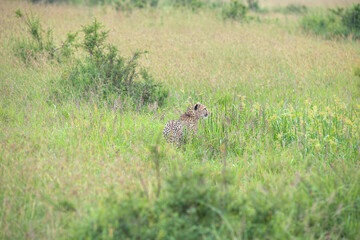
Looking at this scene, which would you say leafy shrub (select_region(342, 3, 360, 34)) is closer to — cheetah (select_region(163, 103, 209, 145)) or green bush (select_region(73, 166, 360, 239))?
cheetah (select_region(163, 103, 209, 145))

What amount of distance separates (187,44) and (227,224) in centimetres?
819

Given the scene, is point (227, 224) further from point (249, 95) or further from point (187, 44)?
point (187, 44)

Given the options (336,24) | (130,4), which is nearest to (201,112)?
(336,24)

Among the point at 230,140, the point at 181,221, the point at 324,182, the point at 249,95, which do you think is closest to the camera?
the point at 181,221

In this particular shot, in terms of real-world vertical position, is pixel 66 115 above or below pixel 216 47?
below

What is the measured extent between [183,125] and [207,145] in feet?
1.50

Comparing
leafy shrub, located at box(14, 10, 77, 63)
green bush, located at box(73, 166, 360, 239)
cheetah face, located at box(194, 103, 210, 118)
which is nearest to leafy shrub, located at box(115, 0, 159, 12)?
leafy shrub, located at box(14, 10, 77, 63)

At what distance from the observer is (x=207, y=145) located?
15.3ft

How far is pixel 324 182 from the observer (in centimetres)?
325

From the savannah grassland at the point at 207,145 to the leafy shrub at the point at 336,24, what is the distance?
10.7 feet

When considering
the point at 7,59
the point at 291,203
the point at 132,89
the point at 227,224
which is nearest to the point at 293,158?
the point at 291,203

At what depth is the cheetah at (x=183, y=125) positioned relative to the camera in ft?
15.3

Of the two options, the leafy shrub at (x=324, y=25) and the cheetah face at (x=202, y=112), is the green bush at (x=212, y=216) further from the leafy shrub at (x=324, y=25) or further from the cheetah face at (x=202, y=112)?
the leafy shrub at (x=324, y=25)

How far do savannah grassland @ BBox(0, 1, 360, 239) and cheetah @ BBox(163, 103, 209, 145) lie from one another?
14 centimetres
